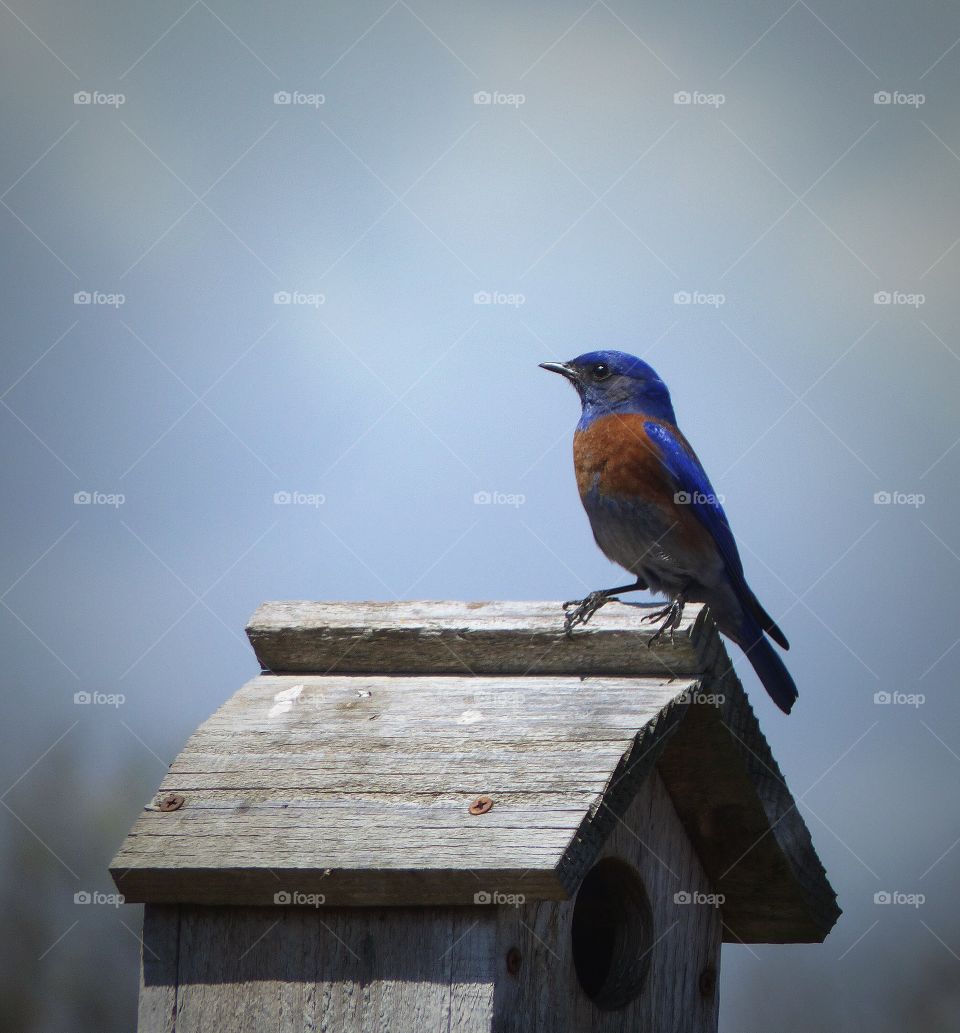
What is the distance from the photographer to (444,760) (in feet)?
10.5

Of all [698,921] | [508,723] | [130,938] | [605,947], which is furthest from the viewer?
[130,938]

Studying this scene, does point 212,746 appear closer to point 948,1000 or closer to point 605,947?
point 605,947

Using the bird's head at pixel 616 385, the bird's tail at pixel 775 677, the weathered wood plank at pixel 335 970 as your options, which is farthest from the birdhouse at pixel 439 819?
the bird's head at pixel 616 385

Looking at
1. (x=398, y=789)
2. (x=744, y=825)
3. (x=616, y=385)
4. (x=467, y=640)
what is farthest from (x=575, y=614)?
(x=616, y=385)

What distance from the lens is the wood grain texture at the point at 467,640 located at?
3.43 m

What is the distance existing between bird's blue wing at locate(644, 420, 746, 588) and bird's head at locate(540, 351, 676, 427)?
353 mm

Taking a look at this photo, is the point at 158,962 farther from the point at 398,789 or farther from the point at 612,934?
the point at 612,934

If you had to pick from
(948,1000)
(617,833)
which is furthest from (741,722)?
(948,1000)

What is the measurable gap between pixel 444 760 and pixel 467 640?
43 cm

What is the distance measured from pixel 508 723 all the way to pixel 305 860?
0.63 metres

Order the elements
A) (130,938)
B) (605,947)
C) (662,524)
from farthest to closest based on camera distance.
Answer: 1. (130,938)
2. (662,524)
3. (605,947)

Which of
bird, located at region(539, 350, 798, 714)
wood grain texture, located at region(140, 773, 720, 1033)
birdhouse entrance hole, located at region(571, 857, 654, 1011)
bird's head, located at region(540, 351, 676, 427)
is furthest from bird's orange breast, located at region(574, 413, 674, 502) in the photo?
wood grain texture, located at region(140, 773, 720, 1033)

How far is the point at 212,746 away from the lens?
3.40 metres

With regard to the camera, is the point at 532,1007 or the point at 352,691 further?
the point at 352,691
